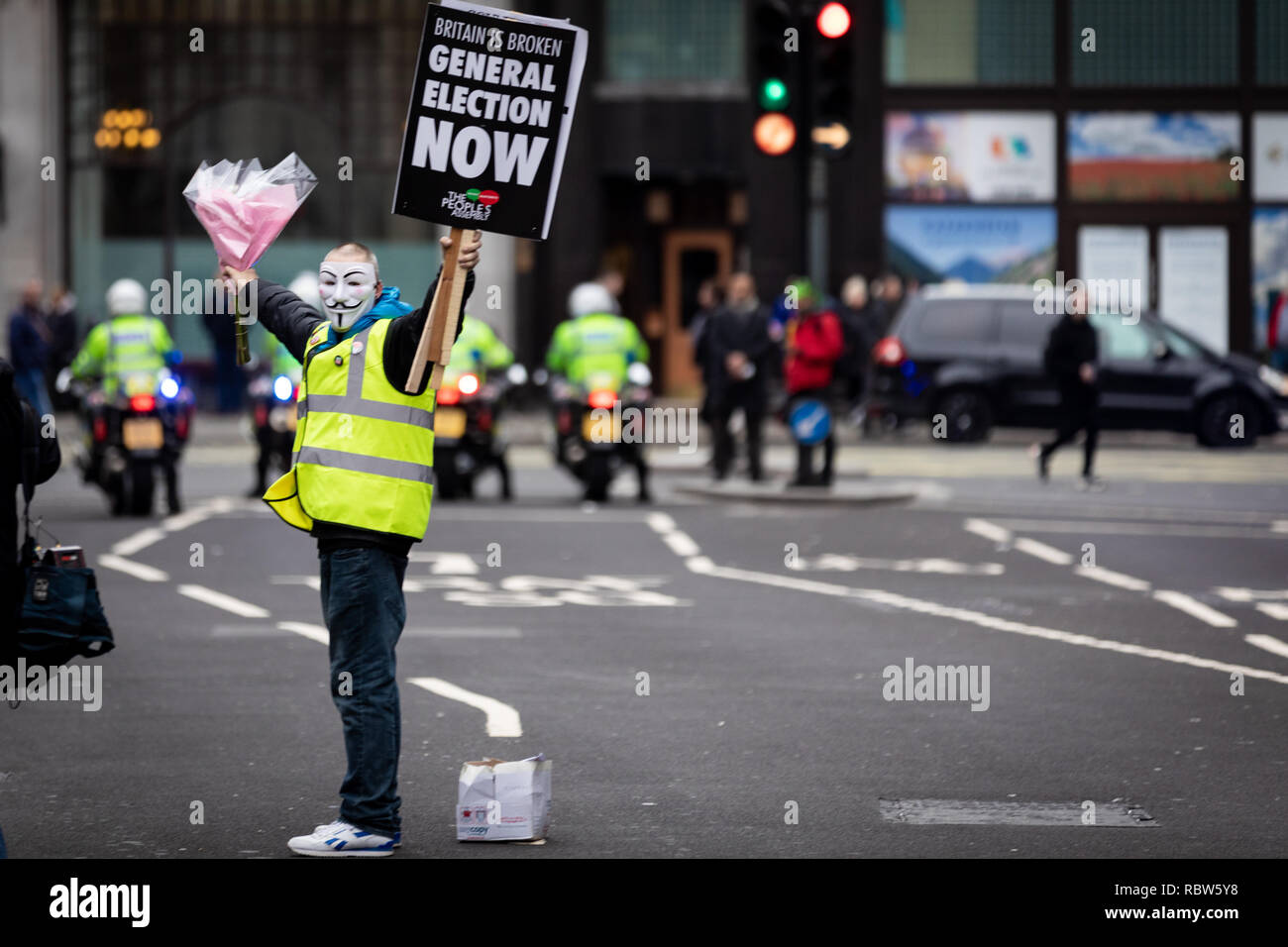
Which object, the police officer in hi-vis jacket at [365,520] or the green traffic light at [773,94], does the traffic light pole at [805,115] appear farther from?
the police officer in hi-vis jacket at [365,520]

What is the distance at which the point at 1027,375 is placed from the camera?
24984mm

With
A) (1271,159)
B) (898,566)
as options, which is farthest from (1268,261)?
(898,566)

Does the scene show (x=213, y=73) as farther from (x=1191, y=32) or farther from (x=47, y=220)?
(x=1191, y=32)

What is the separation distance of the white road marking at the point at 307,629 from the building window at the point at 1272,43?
22.5m

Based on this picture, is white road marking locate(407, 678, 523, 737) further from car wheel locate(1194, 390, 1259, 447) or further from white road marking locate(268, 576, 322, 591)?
car wheel locate(1194, 390, 1259, 447)

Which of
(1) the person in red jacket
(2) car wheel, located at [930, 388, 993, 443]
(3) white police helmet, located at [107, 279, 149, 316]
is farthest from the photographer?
(2) car wheel, located at [930, 388, 993, 443]

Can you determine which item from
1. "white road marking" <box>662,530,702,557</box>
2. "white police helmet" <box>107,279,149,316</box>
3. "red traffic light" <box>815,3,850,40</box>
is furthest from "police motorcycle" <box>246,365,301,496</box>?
"red traffic light" <box>815,3,850,40</box>

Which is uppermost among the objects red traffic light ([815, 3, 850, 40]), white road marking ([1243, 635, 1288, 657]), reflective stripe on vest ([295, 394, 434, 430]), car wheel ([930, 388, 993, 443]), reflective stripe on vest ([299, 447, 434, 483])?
red traffic light ([815, 3, 850, 40])

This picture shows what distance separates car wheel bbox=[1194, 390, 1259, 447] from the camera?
24.5m

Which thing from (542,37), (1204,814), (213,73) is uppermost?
(213,73)

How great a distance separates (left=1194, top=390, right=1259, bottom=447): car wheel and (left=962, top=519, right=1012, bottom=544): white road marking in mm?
8487
